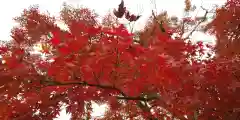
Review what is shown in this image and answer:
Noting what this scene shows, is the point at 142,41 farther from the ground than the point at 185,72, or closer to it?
farther from the ground

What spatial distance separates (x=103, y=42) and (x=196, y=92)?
1.23 meters

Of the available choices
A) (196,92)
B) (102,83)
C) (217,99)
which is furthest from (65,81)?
(217,99)

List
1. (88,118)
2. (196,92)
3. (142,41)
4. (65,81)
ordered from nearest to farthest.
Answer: (65,81) < (142,41) < (196,92) < (88,118)

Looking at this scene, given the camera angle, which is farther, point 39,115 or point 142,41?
point 39,115

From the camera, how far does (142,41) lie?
266 cm

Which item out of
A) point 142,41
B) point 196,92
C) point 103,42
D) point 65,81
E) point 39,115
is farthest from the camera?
point 39,115

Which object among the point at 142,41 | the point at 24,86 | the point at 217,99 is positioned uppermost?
the point at 142,41

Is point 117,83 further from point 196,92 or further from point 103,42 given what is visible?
point 196,92

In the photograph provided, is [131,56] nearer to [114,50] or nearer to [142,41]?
[114,50]

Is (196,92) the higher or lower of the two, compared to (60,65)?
lower

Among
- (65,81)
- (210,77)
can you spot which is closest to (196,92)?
(210,77)

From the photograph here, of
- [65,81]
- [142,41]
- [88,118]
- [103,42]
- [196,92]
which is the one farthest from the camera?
[88,118]

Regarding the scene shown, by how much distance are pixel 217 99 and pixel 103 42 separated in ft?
4.99

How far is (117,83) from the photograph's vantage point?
7.91 feet
